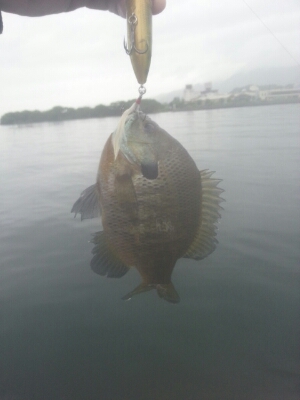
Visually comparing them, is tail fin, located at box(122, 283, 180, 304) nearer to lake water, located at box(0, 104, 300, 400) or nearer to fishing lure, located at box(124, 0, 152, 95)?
fishing lure, located at box(124, 0, 152, 95)

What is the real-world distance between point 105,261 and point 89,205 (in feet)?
1.08

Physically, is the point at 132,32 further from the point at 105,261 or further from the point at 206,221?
the point at 105,261

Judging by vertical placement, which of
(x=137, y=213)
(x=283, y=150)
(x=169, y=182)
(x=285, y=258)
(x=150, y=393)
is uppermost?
(x=169, y=182)

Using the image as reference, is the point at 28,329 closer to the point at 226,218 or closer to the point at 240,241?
the point at 240,241

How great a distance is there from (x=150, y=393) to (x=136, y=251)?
3818 mm

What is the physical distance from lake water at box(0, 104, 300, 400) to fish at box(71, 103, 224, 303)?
3701 mm

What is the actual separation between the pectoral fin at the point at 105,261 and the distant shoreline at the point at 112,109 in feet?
2.73

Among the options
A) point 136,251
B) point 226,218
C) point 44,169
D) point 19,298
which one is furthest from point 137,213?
point 44,169

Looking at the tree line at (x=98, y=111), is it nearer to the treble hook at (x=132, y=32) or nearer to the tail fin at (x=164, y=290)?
the treble hook at (x=132, y=32)

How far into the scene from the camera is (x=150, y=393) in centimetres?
469

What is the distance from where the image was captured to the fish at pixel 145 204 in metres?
1.73

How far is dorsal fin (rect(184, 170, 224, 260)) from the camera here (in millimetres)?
1878

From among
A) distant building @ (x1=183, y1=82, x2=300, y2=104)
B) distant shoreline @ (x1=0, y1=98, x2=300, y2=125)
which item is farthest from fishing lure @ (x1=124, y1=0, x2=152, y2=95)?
distant building @ (x1=183, y1=82, x2=300, y2=104)

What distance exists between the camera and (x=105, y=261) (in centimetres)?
185
